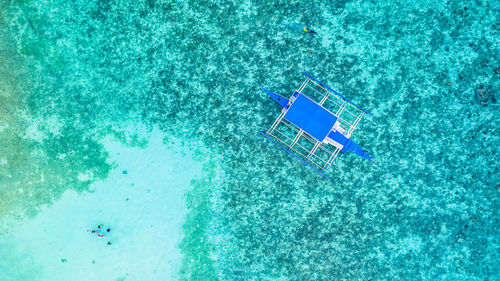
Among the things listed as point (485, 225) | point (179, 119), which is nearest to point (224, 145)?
point (179, 119)

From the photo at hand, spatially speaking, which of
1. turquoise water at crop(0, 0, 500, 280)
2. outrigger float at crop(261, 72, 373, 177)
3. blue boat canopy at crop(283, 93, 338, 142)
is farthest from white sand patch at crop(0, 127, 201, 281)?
blue boat canopy at crop(283, 93, 338, 142)

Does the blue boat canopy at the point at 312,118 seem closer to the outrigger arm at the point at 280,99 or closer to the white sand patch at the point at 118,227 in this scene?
the outrigger arm at the point at 280,99

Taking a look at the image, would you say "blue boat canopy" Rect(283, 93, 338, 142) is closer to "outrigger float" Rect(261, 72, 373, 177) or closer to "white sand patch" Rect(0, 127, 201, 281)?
"outrigger float" Rect(261, 72, 373, 177)

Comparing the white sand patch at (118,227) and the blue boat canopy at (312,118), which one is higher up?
the blue boat canopy at (312,118)

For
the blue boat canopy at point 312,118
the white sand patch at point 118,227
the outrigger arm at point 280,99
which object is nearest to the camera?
the blue boat canopy at point 312,118

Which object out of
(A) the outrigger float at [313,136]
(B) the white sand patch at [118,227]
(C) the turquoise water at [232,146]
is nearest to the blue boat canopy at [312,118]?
(A) the outrigger float at [313,136]

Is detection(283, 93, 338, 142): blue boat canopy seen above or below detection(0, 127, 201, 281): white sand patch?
above

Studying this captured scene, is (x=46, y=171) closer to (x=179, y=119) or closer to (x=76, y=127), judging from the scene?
(x=76, y=127)
